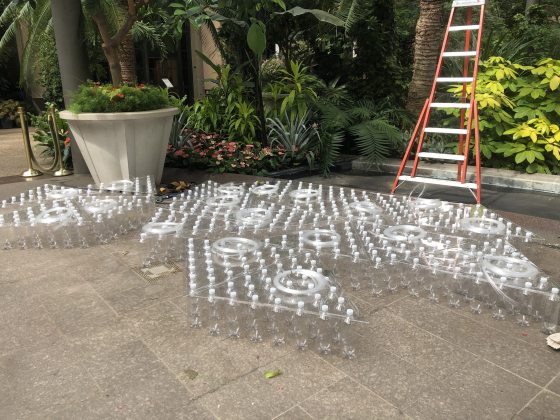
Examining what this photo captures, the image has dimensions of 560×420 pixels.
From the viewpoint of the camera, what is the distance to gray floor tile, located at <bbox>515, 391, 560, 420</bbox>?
173cm

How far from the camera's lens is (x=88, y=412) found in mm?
1774

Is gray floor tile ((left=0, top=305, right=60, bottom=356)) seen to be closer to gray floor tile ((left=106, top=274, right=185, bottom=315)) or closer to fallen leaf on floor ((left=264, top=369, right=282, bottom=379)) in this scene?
gray floor tile ((left=106, top=274, right=185, bottom=315))

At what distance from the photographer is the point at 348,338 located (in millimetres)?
2252

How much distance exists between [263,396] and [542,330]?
60.0 inches

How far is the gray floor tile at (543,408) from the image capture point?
5.68 ft

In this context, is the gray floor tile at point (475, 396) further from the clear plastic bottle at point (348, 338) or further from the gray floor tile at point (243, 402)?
the gray floor tile at point (243, 402)

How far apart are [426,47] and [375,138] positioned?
1.72 m

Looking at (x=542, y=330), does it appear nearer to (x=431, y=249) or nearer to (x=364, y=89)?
(x=431, y=249)

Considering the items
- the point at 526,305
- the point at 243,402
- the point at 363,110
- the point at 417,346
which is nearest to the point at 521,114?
the point at 363,110

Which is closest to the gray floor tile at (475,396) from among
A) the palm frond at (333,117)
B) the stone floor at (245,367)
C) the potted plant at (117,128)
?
the stone floor at (245,367)

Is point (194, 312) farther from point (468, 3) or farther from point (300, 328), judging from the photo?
point (468, 3)

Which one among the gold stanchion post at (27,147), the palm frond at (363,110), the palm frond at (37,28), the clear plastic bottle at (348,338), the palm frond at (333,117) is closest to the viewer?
the clear plastic bottle at (348,338)

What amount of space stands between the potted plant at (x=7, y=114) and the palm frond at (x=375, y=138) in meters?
12.3

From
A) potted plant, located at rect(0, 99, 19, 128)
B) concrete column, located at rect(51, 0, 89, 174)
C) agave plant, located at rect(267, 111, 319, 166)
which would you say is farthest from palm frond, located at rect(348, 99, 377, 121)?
potted plant, located at rect(0, 99, 19, 128)
